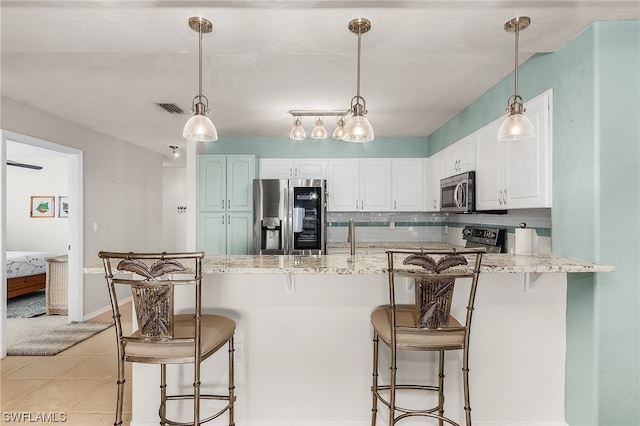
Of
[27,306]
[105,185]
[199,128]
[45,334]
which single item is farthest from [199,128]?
[27,306]

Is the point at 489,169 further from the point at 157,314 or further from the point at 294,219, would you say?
the point at 157,314

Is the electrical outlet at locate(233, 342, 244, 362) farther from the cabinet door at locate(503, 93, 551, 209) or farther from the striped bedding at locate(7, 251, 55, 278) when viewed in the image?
the striped bedding at locate(7, 251, 55, 278)

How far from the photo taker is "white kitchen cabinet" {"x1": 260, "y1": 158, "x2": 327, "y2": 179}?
472 cm

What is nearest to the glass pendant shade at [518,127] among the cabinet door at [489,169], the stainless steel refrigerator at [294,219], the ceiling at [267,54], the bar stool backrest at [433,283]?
the ceiling at [267,54]

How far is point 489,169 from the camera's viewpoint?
2.88 m

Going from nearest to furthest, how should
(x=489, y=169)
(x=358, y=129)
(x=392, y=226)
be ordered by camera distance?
(x=358, y=129) → (x=489, y=169) → (x=392, y=226)

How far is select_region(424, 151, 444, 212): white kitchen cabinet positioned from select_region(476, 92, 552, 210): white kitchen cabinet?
1.09m

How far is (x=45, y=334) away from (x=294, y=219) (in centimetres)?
292

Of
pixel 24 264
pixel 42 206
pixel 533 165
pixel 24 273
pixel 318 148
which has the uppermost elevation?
pixel 318 148

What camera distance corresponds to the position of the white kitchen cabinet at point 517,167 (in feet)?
7.14

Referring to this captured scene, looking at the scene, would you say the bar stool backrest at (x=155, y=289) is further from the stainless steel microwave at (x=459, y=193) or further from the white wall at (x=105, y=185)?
the white wall at (x=105, y=185)

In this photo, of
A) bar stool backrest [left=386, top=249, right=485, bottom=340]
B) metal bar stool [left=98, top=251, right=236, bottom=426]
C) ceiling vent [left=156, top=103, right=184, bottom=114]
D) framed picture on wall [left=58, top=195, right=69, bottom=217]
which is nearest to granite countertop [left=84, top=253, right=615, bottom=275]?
bar stool backrest [left=386, top=249, right=485, bottom=340]

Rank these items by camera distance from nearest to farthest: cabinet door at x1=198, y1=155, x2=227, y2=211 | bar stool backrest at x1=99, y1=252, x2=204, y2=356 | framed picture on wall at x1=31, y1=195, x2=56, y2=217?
1. bar stool backrest at x1=99, y1=252, x2=204, y2=356
2. cabinet door at x1=198, y1=155, x2=227, y2=211
3. framed picture on wall at x1=31, y1=195, x2=56, y2=217

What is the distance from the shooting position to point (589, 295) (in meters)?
1.90
